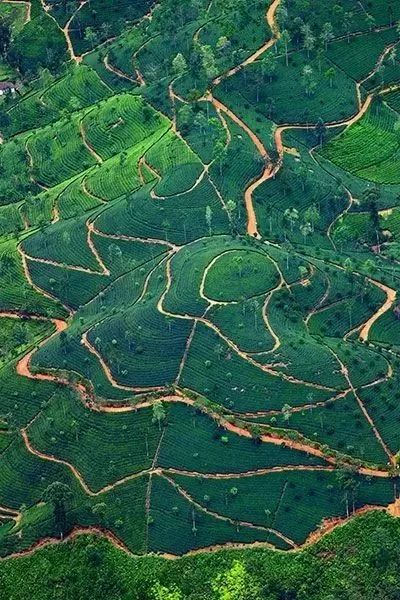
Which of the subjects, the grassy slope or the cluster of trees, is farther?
the cluster of trees

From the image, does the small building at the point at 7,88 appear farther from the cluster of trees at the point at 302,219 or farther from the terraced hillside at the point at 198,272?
the cluster of trees at the point at 302,219

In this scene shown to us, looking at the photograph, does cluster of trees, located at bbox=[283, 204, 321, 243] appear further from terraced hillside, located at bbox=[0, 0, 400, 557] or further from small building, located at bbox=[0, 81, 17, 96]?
small building, located at bbox=[0, 81, 17, 96]

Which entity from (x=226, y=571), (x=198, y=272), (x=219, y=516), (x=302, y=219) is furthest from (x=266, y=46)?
(x=226, y=571)

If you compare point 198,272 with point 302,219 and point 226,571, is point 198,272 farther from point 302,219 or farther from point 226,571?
point 226,571

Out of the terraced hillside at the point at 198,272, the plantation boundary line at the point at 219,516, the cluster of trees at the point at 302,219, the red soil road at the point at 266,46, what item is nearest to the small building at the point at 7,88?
the terraced hillside at the point at 198,272

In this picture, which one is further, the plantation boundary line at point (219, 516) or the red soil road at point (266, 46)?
the red soil road at point (266, 46)

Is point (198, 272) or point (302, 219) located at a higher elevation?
point (198, 272)

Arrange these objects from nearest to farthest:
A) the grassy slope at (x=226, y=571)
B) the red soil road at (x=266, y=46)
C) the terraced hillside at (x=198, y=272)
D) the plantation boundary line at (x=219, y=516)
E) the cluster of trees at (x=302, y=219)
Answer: the grassy slope at (x=226, y=571)
the plantation boundary line at (x=219, y=516)
the terraced hillside at (x=198, y=272)
the cluster of trees at (x=302, y=219)
the red soil road at (x=266, y=46)

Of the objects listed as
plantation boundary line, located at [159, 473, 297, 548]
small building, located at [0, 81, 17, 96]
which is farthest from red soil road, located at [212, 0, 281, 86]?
plantation boundary line, located at [159, 473, 297, 548]
